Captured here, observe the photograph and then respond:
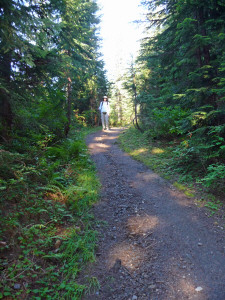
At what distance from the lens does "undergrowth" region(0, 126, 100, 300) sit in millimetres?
2529

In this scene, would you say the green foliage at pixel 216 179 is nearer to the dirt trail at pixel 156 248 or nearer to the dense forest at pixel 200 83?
the dense forest at pixel 200 83

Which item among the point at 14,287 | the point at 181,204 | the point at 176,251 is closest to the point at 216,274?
the point at 176,251

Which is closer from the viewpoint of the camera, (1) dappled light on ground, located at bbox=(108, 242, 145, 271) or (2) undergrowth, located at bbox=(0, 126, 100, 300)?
(2) undergrowth, located at bbox=(0, 126, 100, 300)

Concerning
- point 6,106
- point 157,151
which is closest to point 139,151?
point 157,151

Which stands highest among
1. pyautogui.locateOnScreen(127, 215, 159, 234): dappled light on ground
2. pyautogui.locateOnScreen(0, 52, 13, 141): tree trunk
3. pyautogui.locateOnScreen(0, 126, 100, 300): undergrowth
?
pyautogui.locateOnScreen(0, 52, 13, 141): tree trunk

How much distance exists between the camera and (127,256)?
3.22 metres

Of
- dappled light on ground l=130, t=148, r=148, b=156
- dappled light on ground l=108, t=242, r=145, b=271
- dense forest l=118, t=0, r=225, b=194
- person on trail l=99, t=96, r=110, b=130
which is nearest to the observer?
dappled light on ground l=108, t=242, r=145, b=271

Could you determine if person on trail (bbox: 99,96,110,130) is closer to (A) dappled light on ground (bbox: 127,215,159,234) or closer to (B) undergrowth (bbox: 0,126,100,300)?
(B) undergrowth (bbox: 0,126,100,300)

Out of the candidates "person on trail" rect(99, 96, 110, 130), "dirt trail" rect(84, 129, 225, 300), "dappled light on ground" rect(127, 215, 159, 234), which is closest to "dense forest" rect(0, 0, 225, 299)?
"dirt trail" rect(84, 129, 225, 300)

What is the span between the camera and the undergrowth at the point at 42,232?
253 cm

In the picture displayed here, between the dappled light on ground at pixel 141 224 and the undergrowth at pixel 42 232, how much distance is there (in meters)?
0.83

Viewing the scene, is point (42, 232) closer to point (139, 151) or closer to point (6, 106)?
point (6, 106)

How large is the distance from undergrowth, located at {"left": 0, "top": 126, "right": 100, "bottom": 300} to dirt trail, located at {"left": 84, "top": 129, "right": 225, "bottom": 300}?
329 mm

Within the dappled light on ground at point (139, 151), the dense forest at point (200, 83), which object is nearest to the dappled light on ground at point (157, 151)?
the dappled light on ground at point (139, 151)
